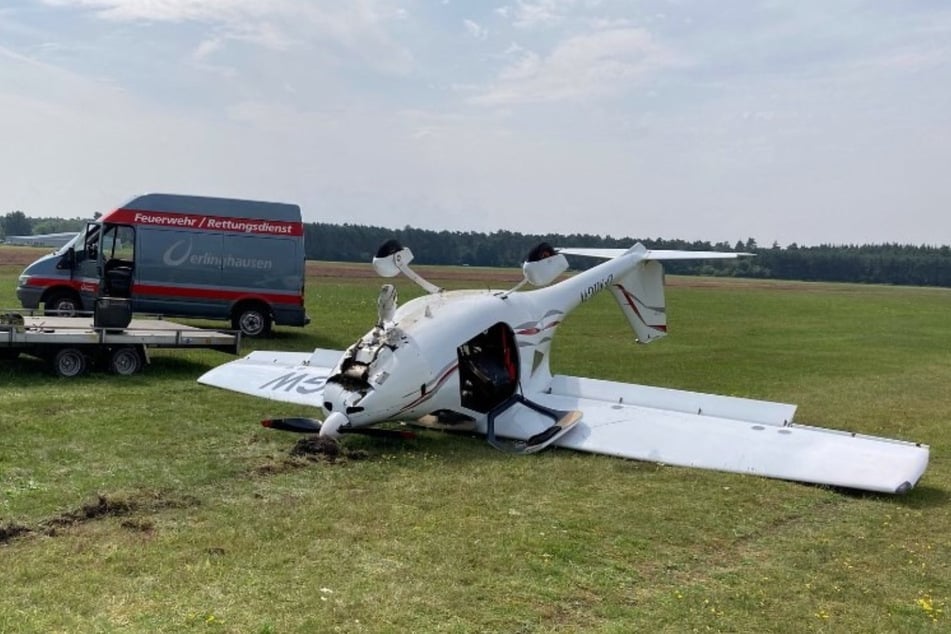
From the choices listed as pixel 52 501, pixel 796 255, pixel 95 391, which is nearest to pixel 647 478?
pixel 52 501

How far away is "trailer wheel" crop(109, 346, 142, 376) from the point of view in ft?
45.2

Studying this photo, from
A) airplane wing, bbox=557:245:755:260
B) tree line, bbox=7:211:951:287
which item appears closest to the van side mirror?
airplane wing, bbox=557:245:755:260

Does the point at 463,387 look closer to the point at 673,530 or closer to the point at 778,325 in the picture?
the point at 673,530

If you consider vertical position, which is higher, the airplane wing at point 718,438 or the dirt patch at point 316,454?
the airplane wing at point 718,438

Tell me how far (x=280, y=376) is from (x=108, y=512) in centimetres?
572

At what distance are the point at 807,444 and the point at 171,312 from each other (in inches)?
581

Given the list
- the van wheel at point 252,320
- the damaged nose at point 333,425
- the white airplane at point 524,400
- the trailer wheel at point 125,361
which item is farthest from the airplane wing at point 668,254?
the van wheel at point 252,320

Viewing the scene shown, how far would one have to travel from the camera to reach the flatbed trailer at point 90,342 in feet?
42.2

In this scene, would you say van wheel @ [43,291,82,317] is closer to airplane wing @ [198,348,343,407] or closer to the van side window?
the van side window

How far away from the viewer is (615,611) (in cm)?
551

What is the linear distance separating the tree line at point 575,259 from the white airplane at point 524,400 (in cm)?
7491

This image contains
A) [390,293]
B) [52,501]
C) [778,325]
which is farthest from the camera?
[778,325]

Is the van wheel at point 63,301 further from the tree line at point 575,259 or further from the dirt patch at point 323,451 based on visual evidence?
the tree line at point 575,259

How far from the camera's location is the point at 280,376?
12562 millimetres
